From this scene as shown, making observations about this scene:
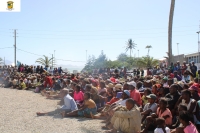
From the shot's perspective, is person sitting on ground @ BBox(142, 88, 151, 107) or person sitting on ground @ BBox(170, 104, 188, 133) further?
person sitting on ground @ BBox(142, 88, 151, 107)

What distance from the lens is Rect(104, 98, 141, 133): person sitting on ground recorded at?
21.2ft

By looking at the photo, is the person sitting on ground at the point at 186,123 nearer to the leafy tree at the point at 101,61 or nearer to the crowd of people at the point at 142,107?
the crowd of people at the point at 142,107

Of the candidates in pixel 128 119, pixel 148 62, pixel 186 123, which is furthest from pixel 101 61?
pixel 186 123

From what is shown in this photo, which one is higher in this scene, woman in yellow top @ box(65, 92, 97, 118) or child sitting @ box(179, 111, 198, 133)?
child sitting @ box(179, 111, 198, 133)

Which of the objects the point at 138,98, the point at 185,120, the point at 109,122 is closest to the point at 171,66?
the point at 138,98

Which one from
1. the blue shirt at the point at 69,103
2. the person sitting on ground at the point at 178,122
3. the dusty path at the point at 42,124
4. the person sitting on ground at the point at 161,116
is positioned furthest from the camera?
the blue shirt at the point at 69,103

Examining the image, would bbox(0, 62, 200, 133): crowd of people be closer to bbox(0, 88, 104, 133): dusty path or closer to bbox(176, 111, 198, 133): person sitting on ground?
bbox(176, 111, 198, 133): person sitting on ground

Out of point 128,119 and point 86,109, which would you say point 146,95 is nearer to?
point 128,119

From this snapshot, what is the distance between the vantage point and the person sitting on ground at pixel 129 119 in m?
6.45

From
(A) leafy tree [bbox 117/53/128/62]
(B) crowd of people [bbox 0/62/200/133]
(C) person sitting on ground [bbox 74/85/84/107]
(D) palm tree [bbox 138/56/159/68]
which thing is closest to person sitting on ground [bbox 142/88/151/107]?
(B) crowd of people [bbox 0/62/200/133]

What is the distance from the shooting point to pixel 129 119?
657 cm

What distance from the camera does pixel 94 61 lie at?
164 ft

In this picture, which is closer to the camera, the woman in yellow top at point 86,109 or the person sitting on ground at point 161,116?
the person sitting on ground at point 161,116

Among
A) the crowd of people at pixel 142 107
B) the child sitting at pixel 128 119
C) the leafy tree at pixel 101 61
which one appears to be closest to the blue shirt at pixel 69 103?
the crowd of people at pixel 142 107
